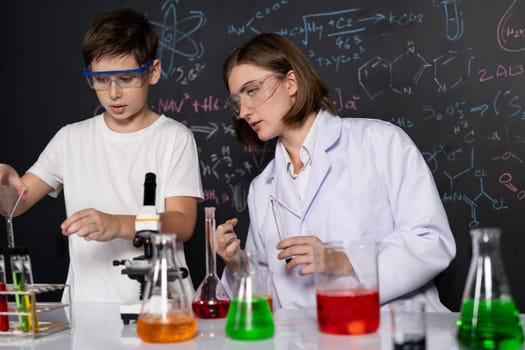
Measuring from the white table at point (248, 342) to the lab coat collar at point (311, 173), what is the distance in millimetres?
510

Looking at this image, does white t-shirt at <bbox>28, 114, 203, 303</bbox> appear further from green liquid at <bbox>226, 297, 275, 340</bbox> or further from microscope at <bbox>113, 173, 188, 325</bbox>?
green liquid at <bbox>226, 297, 275, 340</bbox>

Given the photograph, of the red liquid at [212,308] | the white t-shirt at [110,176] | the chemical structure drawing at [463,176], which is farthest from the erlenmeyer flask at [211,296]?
the chemical structure drawing at [463,176]

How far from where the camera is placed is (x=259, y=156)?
3490 mm

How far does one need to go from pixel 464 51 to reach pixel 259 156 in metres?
1.15

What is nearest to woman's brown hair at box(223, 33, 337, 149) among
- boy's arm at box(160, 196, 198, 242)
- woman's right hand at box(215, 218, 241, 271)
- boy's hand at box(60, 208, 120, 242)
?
boy's arm at box(160, 196, 198, 242)

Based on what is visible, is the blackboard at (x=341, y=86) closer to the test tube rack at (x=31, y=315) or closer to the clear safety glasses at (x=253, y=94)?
the clear safety glasses at (x=253, y=94)

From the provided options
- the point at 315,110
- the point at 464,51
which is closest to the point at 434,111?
the point at 464,51

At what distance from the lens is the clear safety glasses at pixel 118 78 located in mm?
1959

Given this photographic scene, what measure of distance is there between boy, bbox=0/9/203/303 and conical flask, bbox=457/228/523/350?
1.04 m

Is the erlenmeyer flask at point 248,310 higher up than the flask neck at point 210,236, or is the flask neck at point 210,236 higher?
the flask neck at point 210,236

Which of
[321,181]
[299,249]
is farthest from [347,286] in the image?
[321,181]

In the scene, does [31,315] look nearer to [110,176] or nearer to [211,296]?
[211,296]

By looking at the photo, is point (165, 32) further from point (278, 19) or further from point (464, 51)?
point (464, 51)

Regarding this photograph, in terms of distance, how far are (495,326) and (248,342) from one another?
1.46 feet
